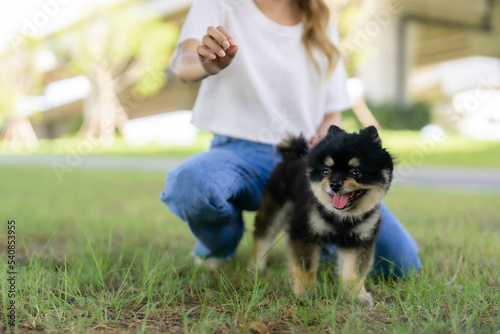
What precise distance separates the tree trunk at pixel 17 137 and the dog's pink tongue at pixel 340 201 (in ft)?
74.5

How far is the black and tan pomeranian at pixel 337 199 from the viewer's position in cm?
197

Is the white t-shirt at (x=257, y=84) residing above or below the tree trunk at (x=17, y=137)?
above

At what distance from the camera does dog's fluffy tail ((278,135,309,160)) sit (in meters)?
2.50

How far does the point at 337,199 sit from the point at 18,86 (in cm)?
2238

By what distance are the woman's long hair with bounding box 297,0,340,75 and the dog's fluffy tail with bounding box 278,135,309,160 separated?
0.50m

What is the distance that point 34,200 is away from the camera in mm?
5570

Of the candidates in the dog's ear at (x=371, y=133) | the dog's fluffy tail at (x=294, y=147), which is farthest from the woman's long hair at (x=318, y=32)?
the dog's ear at (x=371, y=133)

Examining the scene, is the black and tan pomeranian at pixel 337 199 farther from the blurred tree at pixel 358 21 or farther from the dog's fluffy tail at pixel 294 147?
the blurred tree at pixel 358 21

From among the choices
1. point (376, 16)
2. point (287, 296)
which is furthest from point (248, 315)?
point (376, 16)

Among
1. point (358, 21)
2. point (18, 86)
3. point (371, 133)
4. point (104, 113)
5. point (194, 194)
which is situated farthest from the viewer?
point (18, 86)

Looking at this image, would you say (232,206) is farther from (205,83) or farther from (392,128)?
(392,128)

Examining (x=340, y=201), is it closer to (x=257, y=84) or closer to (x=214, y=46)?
(x=214, y=46)

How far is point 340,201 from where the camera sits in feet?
6.52

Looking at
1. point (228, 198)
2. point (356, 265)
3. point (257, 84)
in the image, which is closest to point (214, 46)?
point (257, 84)
